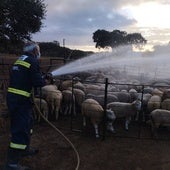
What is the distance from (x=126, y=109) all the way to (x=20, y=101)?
3.68m

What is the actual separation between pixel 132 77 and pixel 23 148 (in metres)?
10.6

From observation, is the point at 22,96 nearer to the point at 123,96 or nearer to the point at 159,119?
the point at 159,119

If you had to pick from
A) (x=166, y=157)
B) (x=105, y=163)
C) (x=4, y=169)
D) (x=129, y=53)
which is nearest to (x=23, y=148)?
(x=4, y=169)

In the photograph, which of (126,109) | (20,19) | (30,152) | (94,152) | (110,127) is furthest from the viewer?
(20,19)

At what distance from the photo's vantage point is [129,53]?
22.9 meters

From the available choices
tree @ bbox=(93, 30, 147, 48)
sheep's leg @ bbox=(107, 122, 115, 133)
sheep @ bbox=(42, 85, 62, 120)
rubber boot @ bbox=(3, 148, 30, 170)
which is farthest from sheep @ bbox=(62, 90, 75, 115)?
tree @ bbox=(93, 30, 147, 48)

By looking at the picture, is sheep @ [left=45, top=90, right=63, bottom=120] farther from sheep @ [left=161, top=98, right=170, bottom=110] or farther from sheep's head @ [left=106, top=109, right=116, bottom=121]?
sheep @ [left=161, top=98, right=170, bottom=110]

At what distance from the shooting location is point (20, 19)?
82.9 ft

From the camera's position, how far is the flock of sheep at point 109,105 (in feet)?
31.2

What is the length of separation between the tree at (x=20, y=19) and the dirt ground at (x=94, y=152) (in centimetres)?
1607

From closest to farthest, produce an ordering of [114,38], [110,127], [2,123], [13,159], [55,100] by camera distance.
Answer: [13,159] → [110,127] → [2,123] → [55,100] → [114,38]

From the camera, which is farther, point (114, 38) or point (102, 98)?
point (114, 38)

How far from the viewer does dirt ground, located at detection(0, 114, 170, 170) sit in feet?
24.9

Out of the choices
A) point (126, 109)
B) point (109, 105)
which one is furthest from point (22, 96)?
point (126, 109)
